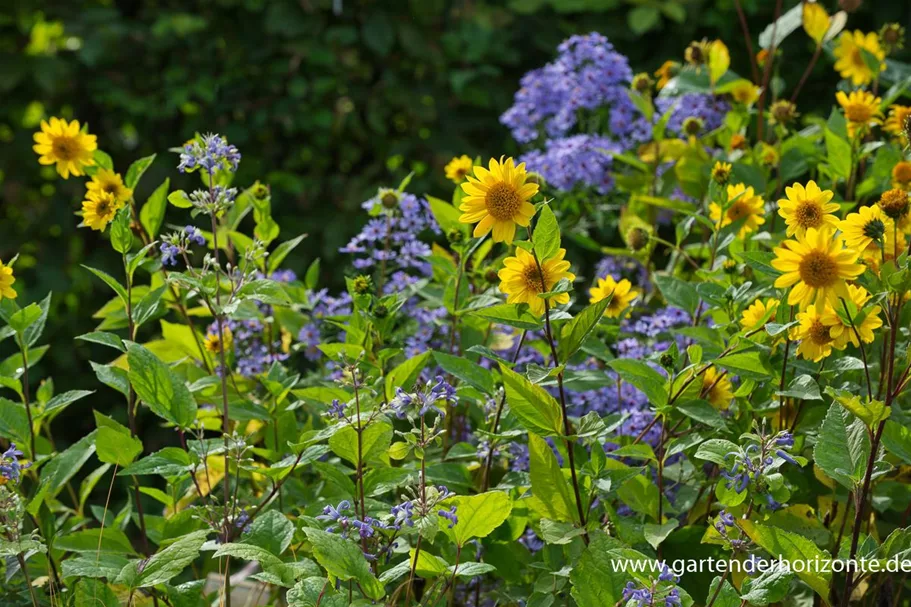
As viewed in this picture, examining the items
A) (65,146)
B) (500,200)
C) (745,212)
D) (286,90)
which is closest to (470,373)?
(500,200)

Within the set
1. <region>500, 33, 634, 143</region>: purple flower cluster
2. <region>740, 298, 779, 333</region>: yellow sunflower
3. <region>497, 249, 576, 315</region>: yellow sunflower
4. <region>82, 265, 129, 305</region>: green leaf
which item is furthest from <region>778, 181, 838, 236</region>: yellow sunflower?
<region>500, 33, 634, 143</region>: purple flower cluster

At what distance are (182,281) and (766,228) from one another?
0.97 meters

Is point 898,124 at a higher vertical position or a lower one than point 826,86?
lower

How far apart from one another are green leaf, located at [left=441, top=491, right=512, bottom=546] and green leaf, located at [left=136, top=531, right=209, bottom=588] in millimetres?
265

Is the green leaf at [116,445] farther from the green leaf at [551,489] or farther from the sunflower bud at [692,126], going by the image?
the sunflower bud at [692,126]

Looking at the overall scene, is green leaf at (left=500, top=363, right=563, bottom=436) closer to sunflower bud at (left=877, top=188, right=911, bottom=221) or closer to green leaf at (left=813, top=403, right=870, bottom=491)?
green leaf at (left=813, top=403, right=870, bottom=491)

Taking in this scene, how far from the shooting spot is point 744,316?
1.24 m

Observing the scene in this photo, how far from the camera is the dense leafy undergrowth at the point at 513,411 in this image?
1022mm

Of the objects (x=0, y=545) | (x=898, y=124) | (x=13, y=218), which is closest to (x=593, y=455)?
(x=0, y=545)

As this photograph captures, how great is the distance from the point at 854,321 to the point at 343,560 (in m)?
0.57

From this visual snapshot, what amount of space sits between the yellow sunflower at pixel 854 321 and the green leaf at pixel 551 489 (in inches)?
13.0

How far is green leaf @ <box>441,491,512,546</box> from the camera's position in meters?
1.03

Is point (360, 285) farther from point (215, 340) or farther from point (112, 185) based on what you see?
point (112, 185)

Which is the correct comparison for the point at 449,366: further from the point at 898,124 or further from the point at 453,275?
the point at 898,124
